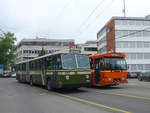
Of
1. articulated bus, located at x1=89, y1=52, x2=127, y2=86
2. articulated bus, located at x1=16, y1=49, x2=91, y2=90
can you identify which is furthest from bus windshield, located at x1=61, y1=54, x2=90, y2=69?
articulated bus, located at x1=89, y1=52, x2=127, y2=86

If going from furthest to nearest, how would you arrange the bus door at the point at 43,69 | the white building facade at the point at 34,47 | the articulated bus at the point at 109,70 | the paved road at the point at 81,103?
the white building facade at the point at 34,47, the bus door at the point at 43,69, the articulated bus at the point at 109,70, the paved road at the point at 81,103

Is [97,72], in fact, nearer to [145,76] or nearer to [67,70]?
[67,70]

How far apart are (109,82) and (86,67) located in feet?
9.89

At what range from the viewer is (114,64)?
16.6m

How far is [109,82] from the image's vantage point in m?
16.2

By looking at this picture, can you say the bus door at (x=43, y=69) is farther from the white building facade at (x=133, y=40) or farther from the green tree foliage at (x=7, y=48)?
the green tree foliage at (x=7, y=48)

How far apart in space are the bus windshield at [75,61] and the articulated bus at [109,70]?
8.07 feet

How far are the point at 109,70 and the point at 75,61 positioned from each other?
3.62 meters

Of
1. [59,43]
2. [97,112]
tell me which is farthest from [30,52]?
[97,112]

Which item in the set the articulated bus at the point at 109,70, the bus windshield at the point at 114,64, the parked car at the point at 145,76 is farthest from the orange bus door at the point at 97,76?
the parked car at the point at 145,76

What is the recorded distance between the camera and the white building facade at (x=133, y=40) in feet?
173

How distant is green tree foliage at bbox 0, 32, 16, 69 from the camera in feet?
233

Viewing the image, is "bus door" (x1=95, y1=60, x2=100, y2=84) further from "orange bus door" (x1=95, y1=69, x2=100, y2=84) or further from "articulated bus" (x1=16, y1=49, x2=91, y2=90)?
"articulated bus" (x1=16, y1=49, x2=91, y2=90)

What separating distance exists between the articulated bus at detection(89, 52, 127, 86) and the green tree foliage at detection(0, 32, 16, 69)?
194 feet
